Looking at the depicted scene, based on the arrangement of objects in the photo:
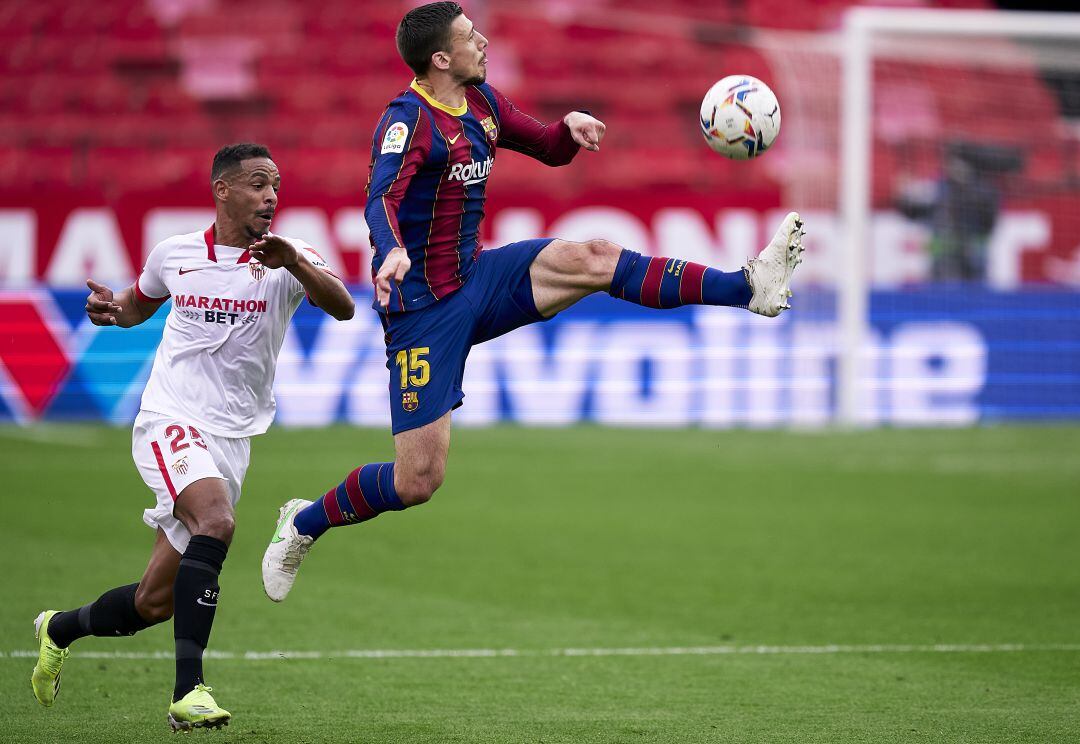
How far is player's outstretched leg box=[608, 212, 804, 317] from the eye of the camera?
19.3 feet

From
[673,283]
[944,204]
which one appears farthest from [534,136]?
[944,204]

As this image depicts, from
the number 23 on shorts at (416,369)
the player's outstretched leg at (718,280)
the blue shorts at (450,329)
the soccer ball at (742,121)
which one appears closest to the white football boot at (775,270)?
the player's outstretched leg at (718,280)

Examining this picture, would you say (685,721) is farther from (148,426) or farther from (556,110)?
(556,110)

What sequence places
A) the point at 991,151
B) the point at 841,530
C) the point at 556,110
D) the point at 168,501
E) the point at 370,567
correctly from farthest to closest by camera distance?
the point at 556,110 < the point at 991,151 < the point at 841,530 < the point at 370,567 < the point at 168,501

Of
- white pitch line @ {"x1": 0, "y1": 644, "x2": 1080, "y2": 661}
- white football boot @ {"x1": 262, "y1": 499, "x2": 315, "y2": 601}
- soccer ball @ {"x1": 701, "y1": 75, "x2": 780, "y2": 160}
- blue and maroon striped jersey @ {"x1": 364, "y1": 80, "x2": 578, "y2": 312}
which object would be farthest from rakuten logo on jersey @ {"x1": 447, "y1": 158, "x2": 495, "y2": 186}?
white pitch line @ {"x1": 0, "y1": 644, "x2": 1080, "y2": 661}

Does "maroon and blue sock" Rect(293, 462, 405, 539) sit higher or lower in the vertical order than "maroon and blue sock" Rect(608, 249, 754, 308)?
lower

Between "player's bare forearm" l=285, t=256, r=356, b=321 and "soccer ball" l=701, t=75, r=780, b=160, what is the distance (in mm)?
1679

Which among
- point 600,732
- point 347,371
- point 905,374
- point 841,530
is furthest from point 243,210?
point 905,374

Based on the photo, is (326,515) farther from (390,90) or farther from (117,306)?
(390,90)

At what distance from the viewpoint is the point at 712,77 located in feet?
73.7

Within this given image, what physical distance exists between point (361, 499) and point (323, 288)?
1.02m

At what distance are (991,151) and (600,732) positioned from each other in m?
15.4

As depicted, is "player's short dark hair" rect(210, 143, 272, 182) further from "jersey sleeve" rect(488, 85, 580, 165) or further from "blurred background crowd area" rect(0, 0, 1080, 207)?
"blurred background crowd area" rect(0, 0, 1080, 207)

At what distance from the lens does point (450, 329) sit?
6258 millimetres
